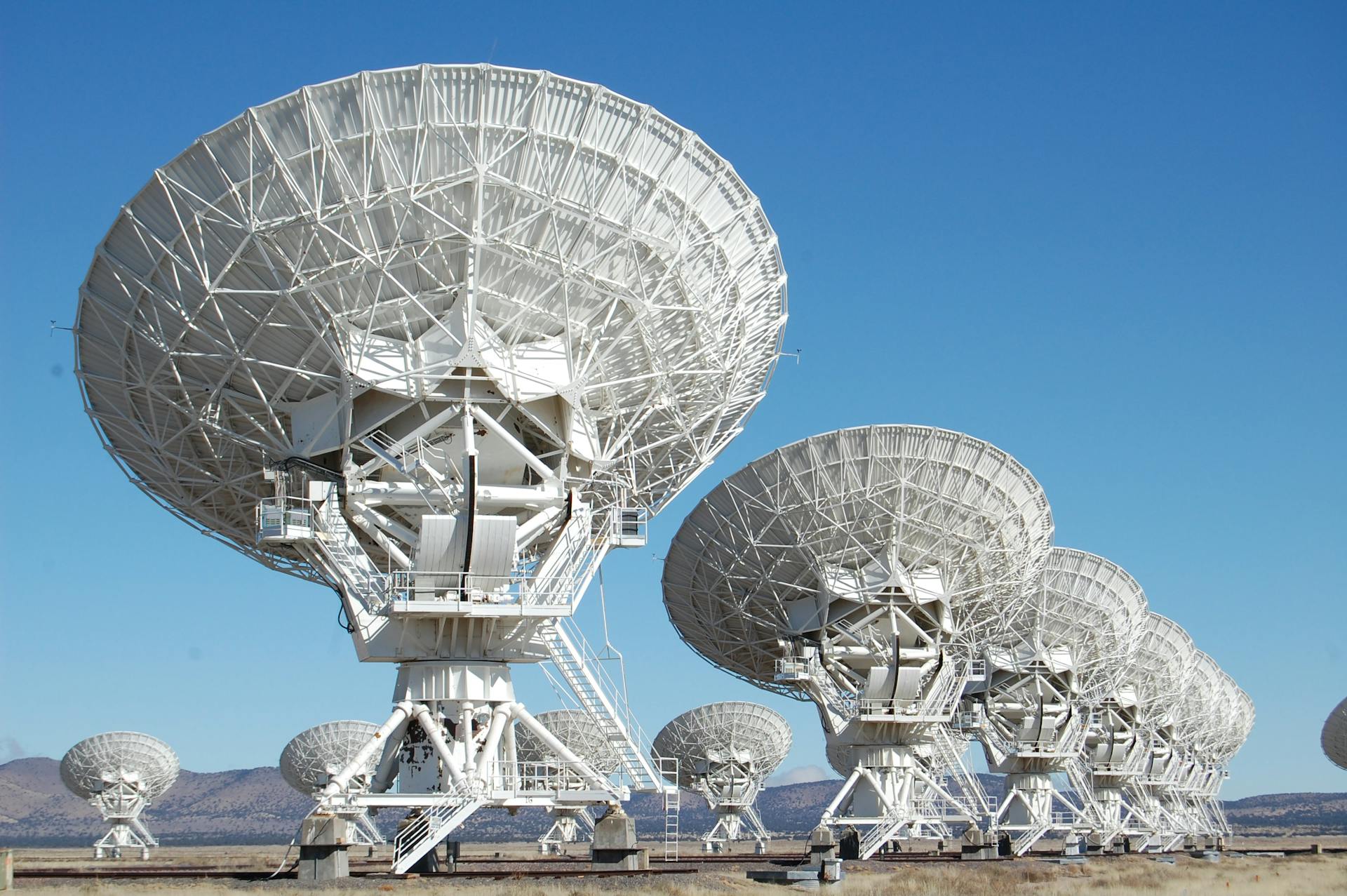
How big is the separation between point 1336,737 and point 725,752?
151 ft

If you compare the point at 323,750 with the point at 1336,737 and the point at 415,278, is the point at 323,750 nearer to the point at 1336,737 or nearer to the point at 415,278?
the point at 415,278

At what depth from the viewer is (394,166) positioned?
25.4 meters

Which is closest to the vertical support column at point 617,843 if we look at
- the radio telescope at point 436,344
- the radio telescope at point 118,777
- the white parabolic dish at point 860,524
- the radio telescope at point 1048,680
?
the radio telescope at point 436,344

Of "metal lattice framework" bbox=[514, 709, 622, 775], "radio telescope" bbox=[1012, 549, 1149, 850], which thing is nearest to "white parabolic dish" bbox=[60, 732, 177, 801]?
"metal lattice framework" bbox=[514, 709, 622, 775]

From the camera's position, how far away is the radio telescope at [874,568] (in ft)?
138

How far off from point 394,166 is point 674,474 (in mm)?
10478

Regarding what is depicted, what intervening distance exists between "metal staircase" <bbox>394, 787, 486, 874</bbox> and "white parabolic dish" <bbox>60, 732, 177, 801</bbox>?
47.6 metres

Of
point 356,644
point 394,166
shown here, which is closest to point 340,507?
point 356,644

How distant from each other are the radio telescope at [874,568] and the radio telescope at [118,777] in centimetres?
3757

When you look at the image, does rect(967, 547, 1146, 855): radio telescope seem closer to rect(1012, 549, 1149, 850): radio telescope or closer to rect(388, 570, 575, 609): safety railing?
rect(1012, 549, 1149, 850): radio telescope

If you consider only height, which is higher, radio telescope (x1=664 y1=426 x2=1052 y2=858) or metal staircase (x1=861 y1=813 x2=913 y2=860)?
radio telescope (x1=664 y1=426 x2=1052 y2=858)

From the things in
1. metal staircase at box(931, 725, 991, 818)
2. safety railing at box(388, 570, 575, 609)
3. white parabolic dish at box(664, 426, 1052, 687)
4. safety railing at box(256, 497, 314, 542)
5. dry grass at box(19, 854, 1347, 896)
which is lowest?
dry grass at box(19, 854, 1347, 896)

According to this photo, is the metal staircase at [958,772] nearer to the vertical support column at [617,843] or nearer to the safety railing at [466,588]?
the vertical support column at [617,843]

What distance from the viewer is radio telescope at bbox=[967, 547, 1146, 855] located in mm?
56281
